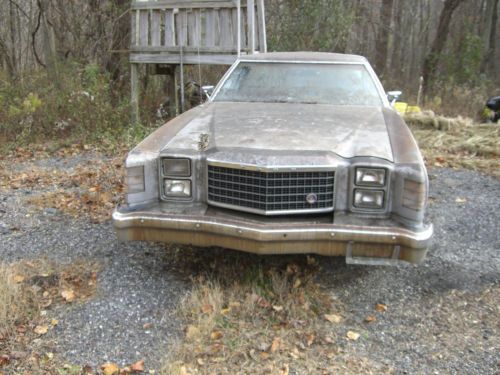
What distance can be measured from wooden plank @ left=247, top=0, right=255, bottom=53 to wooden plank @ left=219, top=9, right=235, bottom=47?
31 cm

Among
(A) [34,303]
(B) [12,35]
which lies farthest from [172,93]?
(A) [34,303]

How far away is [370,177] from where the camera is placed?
3.24 metres

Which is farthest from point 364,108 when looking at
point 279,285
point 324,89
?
point 279,285

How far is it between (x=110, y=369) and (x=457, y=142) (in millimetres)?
6991

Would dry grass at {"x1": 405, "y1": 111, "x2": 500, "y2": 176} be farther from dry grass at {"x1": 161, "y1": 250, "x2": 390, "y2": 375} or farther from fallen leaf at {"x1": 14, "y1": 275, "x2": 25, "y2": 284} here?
fallen leaf at {"x1": 14, "y1": 275, "x2": 25, "y2": 284}

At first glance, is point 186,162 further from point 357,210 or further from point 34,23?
point 34,23

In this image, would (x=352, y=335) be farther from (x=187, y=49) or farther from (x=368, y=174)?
(x=187, y=49)

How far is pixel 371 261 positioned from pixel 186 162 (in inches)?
55.2

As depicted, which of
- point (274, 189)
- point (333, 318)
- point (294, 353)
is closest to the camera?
point (294, 353)

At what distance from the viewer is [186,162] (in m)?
3.40

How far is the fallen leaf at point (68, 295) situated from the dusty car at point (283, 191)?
0.55 metres

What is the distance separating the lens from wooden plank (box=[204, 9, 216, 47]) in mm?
8148

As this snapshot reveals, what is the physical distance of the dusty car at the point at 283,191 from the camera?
317 centimetres

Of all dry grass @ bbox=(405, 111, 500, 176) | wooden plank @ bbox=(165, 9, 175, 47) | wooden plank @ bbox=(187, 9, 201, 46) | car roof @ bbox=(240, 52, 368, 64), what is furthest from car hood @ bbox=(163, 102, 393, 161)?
wooden plank @ bbox=(165, 9, 175, 47)
